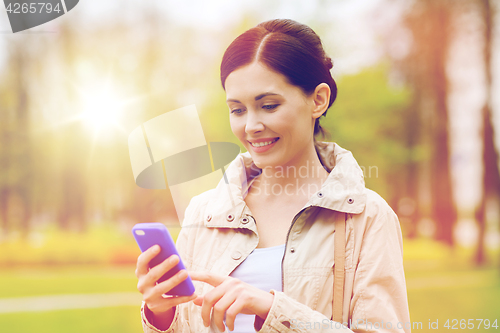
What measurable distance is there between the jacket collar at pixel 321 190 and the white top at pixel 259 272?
13 cm

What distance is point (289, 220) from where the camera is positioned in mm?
1464

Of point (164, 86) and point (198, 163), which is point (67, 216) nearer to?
point (164, 86)

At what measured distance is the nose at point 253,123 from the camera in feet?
4.44

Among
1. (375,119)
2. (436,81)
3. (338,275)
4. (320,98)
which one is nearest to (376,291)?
(338,275)

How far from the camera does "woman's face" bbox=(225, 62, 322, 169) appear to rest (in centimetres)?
134

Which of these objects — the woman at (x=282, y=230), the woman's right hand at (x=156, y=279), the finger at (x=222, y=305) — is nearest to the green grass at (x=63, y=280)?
the woman at (x=282, y=230)

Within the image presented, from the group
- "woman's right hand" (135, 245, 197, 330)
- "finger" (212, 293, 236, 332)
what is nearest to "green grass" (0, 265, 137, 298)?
"woman's right hand" (135, 245, 197, 330)

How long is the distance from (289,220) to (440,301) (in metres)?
5.35

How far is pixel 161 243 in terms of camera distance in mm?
1063

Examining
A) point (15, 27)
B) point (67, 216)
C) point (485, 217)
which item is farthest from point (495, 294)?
point (15, 27)

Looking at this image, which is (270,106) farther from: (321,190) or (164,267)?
(164,267)

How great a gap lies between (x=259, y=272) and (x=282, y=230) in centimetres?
20

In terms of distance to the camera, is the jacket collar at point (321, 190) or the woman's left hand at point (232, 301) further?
the jacket collar at point (321, 190)

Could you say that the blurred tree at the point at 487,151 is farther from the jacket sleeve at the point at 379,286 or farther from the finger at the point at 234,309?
the finger at the point at 234,309
